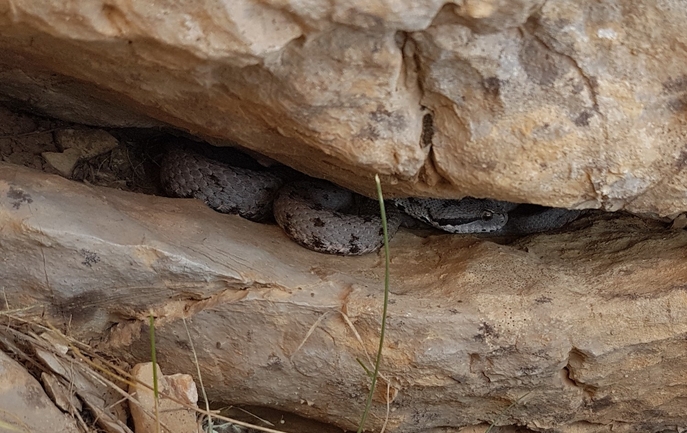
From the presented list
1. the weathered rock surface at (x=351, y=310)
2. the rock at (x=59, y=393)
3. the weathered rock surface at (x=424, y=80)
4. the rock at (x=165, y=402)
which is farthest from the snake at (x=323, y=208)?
the rock at (x=59, y=393)

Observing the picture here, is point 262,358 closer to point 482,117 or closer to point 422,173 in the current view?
point 422,173

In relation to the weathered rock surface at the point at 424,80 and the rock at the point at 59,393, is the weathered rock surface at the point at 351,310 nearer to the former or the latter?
→ the rock at the point at 59,393

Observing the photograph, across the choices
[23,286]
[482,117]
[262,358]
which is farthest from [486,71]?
[23,286]

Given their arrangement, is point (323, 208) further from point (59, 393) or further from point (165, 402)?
point (59, 393)

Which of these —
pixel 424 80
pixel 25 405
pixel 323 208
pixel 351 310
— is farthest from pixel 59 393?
pixel 424 80

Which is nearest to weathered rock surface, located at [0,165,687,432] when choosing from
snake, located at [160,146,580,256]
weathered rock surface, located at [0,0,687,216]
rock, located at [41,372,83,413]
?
snake, located at [160,146,580,256]

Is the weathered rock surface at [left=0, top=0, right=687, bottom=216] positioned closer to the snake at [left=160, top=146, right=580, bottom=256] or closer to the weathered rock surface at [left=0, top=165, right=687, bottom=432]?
the weathered rock surface at [left=0, top=165, right=687, bottom=432]

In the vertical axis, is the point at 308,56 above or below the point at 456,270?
above
